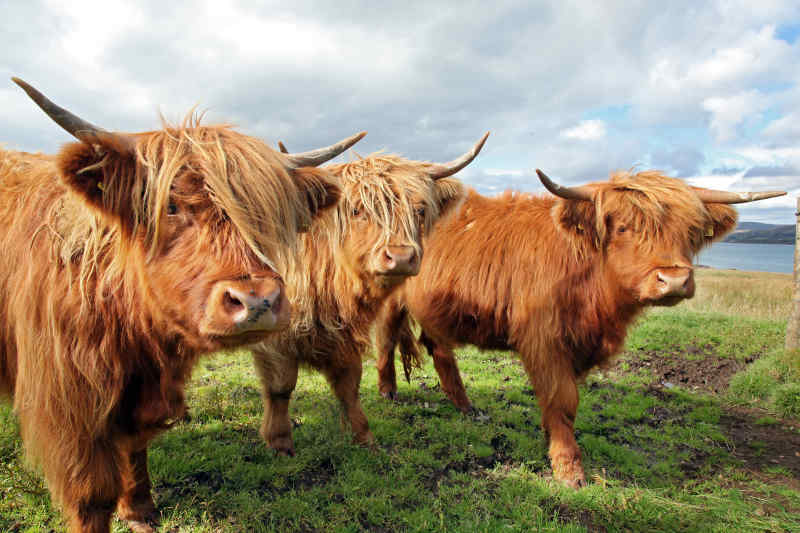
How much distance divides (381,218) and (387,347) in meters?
2.13

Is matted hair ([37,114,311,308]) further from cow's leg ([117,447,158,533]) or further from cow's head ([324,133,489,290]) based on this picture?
cow's leg ([117,447,158,533])

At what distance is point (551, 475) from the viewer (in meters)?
3.52

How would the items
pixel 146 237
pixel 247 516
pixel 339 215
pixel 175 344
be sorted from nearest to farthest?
pixel 146 237, pixel 175 344, pixel 247 516, pixel 339 215

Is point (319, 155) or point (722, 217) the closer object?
point (319, 155)

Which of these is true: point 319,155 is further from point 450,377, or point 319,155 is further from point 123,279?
point 450,377

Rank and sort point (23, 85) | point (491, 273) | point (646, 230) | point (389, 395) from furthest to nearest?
point (389, 395)
point (491, 273)
point (646, 230)
point (23, 85)

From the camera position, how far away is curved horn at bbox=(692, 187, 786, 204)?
3.59 meters

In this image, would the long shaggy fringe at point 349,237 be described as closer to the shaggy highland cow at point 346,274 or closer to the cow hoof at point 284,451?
the shaggy highland cow at point 346,274

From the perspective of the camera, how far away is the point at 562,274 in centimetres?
359

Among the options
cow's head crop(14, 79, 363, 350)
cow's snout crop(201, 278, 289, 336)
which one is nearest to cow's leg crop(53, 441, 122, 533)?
cow's head crop(14, 79, 363, 350)

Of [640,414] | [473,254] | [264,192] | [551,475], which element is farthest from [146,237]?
[640,414]

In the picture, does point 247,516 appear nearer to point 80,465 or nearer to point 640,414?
point 80,465

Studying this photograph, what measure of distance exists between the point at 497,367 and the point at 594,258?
3.26 metres

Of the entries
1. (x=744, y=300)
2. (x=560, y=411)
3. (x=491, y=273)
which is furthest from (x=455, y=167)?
(x=744, y=300)
